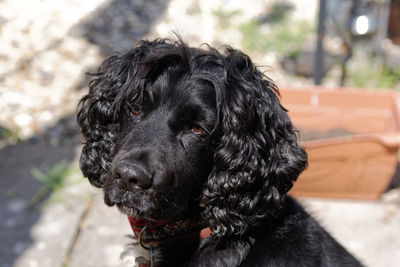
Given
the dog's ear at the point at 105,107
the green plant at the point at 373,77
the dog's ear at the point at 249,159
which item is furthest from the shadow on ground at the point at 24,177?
the green plant at the point at 373,77

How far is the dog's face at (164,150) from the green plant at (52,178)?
8.07 ft

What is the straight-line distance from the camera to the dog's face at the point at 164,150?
→ 7.67 feet

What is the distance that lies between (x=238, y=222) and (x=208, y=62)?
0.89 meters

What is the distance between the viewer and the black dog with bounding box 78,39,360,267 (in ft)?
8.02

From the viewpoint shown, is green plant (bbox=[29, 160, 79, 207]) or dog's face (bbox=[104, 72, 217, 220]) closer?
dog's face (bbox=[104, 72, 217, 220])

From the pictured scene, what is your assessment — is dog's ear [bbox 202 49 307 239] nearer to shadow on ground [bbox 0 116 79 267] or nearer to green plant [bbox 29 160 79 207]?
shadow on ground [bbox 0 116 79 267]

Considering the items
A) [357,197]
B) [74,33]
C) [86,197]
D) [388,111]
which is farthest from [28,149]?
[388,111]

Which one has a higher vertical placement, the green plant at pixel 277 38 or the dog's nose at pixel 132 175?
the dog's nose at pixel 132 175

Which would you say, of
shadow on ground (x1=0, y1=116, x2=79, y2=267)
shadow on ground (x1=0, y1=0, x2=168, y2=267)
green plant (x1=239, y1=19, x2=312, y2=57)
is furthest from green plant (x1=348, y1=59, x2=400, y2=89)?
shadow on ground (x1=0, y1=116, x2=79, y2=267)

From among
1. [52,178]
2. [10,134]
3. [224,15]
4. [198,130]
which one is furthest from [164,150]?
[224,15]

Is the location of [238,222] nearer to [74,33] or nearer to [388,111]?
[388,111]

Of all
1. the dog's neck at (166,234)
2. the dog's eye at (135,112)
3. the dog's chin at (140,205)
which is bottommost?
the dog's neck at (166,234)

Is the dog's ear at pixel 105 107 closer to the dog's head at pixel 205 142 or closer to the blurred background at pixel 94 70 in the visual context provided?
the dog's head at pixel 205 142

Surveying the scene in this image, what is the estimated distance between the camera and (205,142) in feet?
8.30
